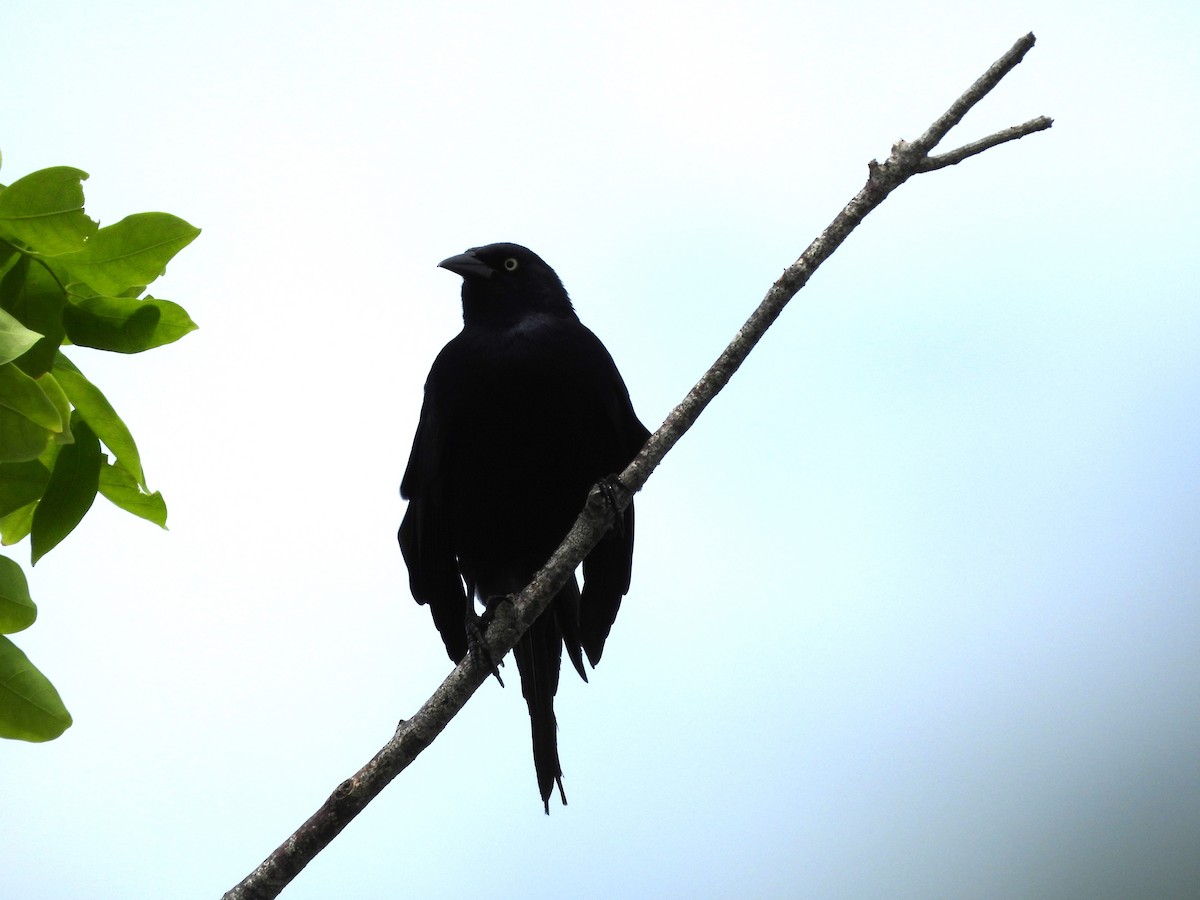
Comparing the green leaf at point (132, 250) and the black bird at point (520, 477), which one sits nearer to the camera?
the green leaf at point (132, 250)

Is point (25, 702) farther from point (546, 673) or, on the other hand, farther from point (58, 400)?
point (546, 673)

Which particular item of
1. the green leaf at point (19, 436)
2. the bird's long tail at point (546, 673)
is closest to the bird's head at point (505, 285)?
the bird's long tail at point (546, 673)

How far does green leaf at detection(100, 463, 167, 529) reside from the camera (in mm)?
1766

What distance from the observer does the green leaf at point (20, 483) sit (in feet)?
→ 5.26

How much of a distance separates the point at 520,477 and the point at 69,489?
98.1 inches

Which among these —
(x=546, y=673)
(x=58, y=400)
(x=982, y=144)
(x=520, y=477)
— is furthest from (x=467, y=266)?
(x=58, y=400)

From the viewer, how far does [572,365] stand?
4.21m

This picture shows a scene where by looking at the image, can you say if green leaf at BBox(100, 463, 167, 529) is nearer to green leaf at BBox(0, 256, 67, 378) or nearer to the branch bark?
green leaf at BBox(0, 256, 67, 378)

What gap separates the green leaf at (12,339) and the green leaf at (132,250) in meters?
0.26

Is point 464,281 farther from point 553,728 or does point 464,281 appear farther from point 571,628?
point 553,728

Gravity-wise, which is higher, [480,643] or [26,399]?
[480,643]

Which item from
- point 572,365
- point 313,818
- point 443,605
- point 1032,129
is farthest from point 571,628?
point 1032,129

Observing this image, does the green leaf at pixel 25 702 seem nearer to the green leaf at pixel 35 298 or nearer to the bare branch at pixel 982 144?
the green leaf at pixel 35 298

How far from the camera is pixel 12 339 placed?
135 centimetres
